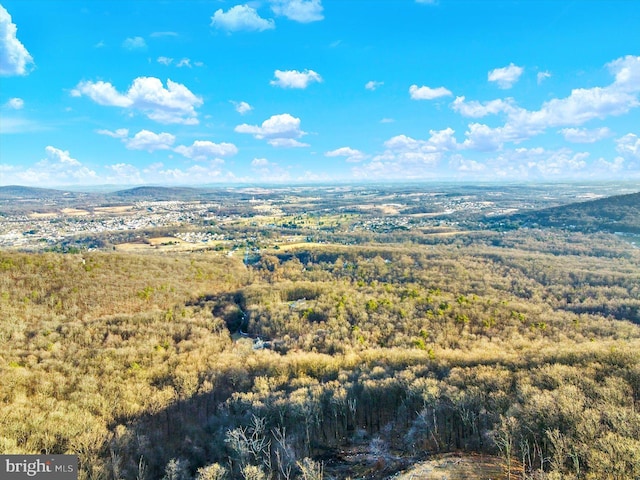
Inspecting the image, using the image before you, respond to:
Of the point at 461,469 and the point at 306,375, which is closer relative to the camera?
the point at 461,469

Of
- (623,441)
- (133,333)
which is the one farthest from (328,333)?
(623,441)

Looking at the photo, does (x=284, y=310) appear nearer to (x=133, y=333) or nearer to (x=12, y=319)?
(x=133, y=333)

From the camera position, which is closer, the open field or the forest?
the open field

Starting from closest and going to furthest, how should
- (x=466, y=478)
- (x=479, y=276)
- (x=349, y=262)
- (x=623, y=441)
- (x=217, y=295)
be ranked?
1. (x=623, y=441)
2. (x=466, y=478)
3. (x=217, y=295)
4. (x=479, y=276)
5. (x=349, y=262)

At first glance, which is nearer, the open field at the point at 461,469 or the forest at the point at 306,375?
the open field at the point at 461,469

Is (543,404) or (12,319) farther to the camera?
(12,319)

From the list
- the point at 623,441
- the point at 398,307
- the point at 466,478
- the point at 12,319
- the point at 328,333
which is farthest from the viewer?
the point at 398,307

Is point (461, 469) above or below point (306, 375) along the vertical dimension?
above

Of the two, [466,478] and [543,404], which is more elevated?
[543,404]
